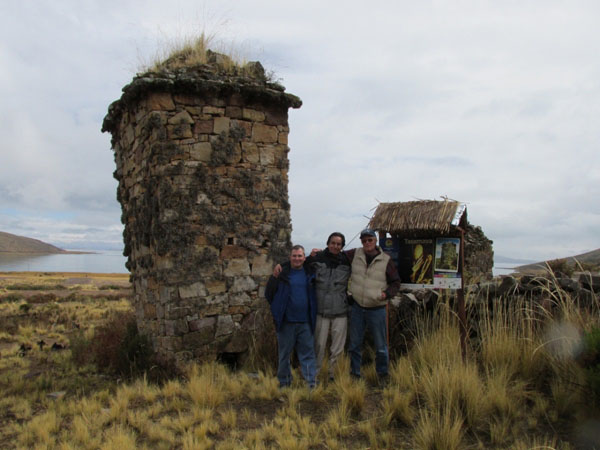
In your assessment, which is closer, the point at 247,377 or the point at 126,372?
the point at 247,377

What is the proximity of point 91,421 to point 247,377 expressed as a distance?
6.37 ft

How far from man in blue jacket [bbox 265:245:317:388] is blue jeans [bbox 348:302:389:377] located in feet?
1.66

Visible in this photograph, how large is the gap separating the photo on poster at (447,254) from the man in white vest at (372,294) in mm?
579

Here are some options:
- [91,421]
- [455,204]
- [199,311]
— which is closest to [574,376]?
[455,204]

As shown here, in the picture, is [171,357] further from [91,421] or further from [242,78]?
[242,78]

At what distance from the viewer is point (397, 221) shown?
19.2 ft

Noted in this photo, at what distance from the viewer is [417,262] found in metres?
5.79

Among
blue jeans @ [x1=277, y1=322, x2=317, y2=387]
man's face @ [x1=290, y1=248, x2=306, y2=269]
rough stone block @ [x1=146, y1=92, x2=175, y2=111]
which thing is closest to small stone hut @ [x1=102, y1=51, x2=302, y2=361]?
rough stone block @ [x1=146, y1=92, x2=175, y2=111]

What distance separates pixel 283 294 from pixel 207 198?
209 centimetres

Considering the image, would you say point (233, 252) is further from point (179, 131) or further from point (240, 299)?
point (179, 131)

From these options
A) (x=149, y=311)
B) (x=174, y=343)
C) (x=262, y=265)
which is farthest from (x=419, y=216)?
(x=149, y=311)

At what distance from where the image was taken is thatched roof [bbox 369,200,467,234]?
555cm

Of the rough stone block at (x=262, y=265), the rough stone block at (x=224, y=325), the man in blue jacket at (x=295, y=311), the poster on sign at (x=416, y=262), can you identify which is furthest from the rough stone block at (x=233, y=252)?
the poster on sign at (x=416, y=262)

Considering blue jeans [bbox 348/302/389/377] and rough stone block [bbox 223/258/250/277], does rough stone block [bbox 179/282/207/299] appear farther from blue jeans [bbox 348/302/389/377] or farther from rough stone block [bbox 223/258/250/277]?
blue jeans [bbox 348/302/389/377]
